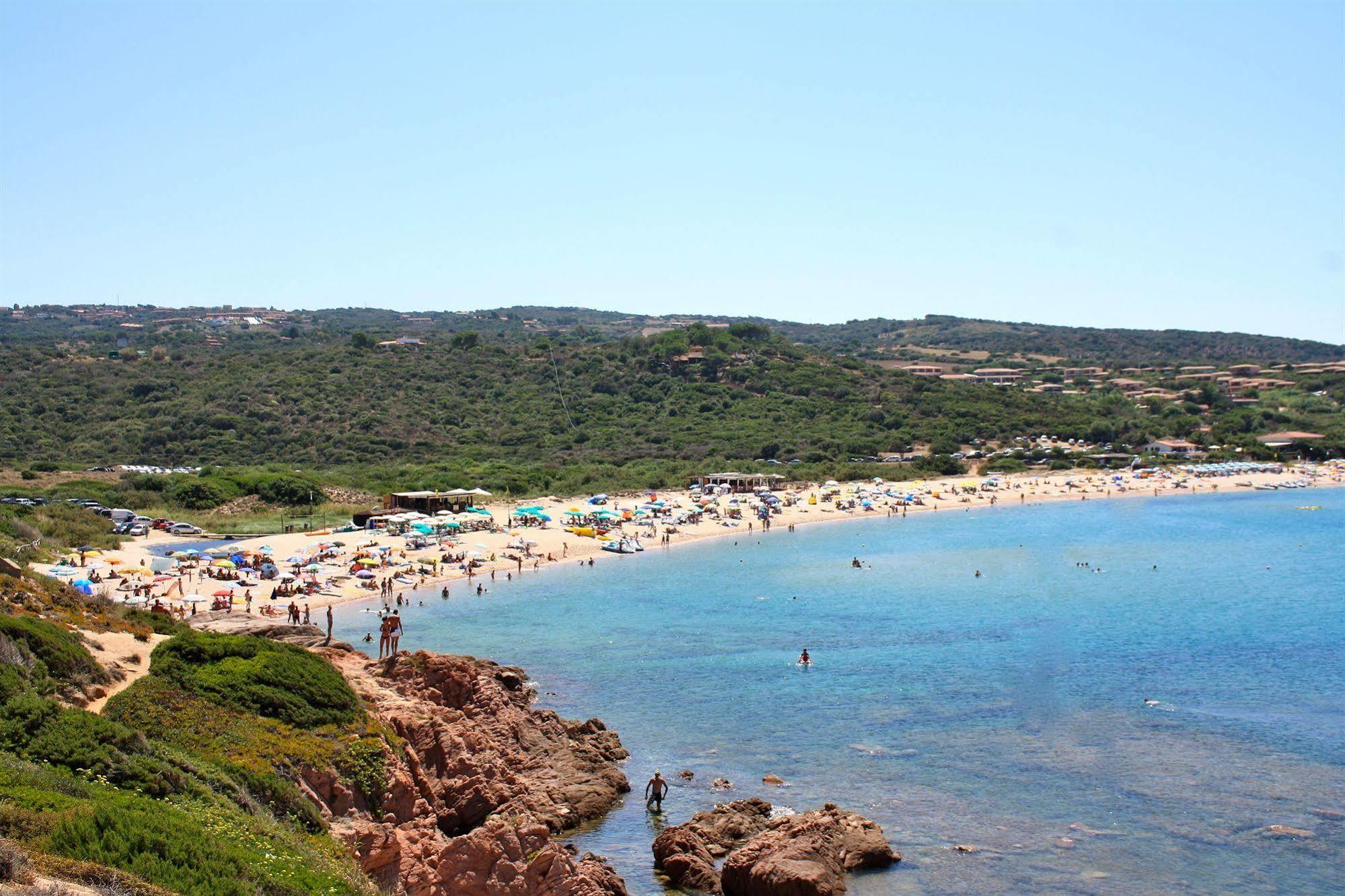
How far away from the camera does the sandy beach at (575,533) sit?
1471 inches

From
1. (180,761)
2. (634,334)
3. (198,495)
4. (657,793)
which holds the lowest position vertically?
(198,495)

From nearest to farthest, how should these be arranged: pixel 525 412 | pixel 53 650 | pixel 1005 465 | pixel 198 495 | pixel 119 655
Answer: pixel 53 650, pixel 119 655, pixel 198 495, pixel 1005 465, pixel 525 412

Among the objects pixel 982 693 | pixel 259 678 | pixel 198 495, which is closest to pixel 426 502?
pixel 198 495

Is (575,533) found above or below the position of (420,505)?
below

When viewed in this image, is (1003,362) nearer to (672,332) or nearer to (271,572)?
(672,332)

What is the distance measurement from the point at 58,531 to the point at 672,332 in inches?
2830

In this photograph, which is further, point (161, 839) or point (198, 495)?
point (198, 495)

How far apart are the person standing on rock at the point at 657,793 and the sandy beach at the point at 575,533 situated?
17.2 m

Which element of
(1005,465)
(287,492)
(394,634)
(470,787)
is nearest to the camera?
(470,787)

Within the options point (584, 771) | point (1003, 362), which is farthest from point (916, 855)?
point (1003, 362)

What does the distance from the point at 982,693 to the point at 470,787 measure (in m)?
13.1

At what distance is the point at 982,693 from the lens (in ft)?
85.0

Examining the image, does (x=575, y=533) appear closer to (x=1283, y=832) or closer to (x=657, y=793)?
(x=657, y=793)

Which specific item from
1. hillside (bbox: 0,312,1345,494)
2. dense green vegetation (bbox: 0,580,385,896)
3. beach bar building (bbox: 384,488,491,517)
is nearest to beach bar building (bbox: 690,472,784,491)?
hillside (bbox: 0,312,1345,494)
